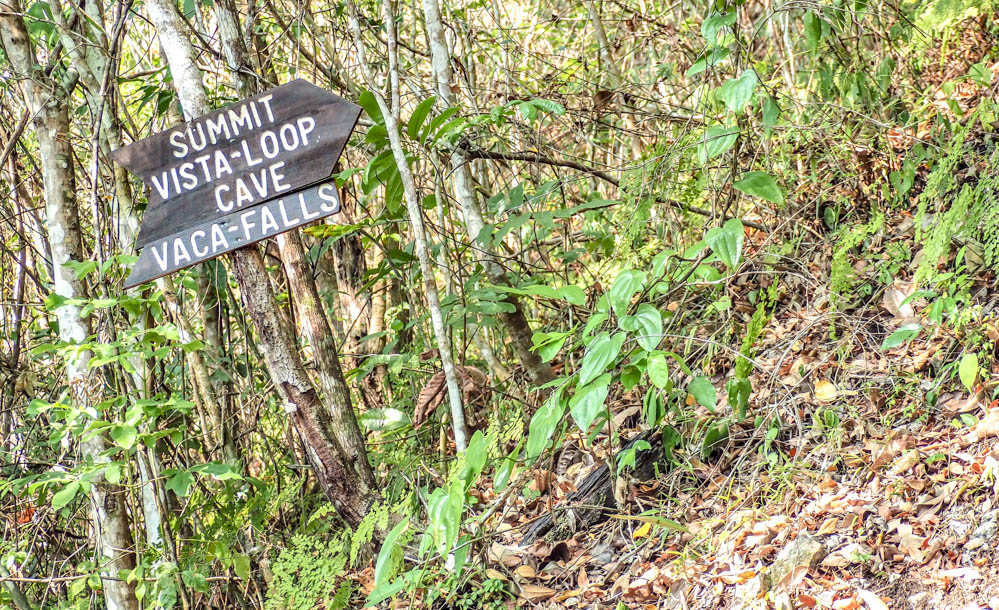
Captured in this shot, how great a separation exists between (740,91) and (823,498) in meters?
1.36

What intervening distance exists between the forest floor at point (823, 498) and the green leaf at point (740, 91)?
1.18 metres

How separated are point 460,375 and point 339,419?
0.50 m

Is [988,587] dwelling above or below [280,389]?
below

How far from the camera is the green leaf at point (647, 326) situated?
6.79 ft

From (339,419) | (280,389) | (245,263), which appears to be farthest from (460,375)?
(245,263)

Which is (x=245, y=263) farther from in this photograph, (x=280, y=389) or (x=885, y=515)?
(x=885, y=515)

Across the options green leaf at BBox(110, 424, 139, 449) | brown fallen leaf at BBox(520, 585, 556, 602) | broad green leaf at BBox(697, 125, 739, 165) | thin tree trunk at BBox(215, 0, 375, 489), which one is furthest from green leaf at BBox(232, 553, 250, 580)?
broad green leaf at BBox(697, 125, 739, 165)

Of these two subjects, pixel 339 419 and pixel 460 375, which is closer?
pixel 339 419

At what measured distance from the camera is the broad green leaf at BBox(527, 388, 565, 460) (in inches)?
80.0

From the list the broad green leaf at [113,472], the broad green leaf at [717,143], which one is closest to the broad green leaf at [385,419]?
the broad green leaf at [113,472]

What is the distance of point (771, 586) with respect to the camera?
2.29 m

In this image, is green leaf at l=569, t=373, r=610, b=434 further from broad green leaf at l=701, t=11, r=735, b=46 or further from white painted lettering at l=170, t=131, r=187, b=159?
white painted lettering at l=170, t=131, r=187, b=159

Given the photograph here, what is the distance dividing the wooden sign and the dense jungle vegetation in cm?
16

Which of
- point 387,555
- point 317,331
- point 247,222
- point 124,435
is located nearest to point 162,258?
point 247,222
